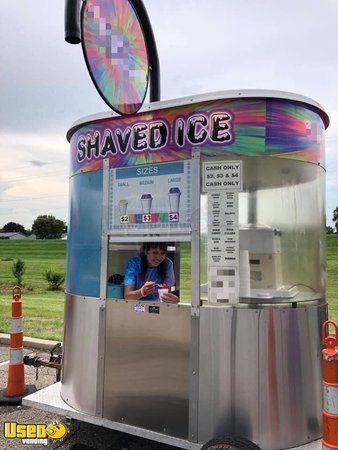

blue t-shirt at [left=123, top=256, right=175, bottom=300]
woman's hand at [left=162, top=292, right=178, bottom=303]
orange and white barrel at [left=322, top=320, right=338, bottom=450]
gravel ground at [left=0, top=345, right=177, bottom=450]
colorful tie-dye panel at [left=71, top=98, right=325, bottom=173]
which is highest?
colorful tie-dye panel at [left=71, top=98, right=325, bottom=173]

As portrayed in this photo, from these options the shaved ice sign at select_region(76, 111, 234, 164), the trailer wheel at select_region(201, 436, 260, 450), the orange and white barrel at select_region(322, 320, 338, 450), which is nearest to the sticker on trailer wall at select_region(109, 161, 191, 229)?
the shaved ice sign at select_region(76, 111, 234, 164)

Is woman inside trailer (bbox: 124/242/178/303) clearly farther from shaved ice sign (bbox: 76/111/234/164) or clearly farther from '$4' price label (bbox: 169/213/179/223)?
shaved ice sign (bbox: 76/111/234/164)

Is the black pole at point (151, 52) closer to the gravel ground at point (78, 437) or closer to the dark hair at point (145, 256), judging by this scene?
the dark hair at point (145, 256)

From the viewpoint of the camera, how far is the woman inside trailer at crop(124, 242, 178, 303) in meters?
3.56

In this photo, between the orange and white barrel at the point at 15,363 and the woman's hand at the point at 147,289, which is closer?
the woman's hand at the point at 147,289

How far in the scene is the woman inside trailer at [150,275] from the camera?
3564 mm

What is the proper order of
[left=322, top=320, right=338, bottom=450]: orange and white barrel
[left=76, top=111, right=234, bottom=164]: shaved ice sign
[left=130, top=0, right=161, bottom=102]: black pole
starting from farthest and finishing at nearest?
1. [left=130, top=0, right=161, bottom=102]: black pole
2. [left=76, top=111, right=234, bottom=164]: shaved ice sign
3. [left=322, top=320, right=338, bottom=450]: orange and white barrel

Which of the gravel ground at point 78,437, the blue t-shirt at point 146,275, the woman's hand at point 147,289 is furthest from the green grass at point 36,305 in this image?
the woman's hand at point 147,289

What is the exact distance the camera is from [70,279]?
405 cm

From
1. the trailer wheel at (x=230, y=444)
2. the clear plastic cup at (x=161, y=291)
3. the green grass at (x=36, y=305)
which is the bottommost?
the green grass at (x=36, y=305)

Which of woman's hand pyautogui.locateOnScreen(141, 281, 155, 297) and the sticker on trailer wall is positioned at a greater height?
the sticker on trailer wall

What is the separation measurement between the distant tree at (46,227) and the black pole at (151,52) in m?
73.4

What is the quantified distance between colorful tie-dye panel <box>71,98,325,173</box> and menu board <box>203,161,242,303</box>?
17 cm

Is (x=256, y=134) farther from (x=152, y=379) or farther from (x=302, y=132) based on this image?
(x=152, y=379)
